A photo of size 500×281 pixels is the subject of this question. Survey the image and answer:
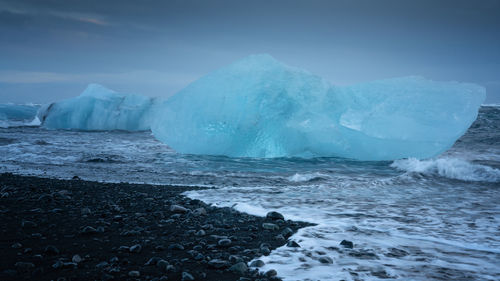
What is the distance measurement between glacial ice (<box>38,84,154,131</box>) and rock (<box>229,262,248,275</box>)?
19.8m

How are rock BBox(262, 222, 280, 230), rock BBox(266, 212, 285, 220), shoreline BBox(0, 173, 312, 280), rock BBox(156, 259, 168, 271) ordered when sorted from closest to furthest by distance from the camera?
shoreline BBox(0, 173, 312, 280) < rock BBox(156, 259, 168, 271) < rock BBox(262, 222, 280, 230) < rock BBox(266, 212, 285, 220)

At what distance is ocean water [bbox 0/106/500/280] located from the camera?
9.62 feet

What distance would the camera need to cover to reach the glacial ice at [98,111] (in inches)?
822

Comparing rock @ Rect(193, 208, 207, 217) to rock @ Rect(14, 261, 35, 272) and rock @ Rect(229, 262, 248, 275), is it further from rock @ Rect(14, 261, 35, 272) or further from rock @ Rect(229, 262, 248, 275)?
rock @ Rect(14, 261, 35, 272)

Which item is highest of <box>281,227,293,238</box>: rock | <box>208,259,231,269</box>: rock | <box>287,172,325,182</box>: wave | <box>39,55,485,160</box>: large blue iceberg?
<box>39,55,485,160</box>: large blue iceberg

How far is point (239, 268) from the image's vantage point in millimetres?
2643

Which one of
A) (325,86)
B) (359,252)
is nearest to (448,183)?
(325,86)

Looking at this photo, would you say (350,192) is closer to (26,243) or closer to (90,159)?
(26,243)

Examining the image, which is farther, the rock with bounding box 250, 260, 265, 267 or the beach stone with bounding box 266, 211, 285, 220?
the beach stone with bounding box 266, 211, 285, 220

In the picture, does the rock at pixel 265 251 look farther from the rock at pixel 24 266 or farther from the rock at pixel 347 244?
the rock at pixel 24 266

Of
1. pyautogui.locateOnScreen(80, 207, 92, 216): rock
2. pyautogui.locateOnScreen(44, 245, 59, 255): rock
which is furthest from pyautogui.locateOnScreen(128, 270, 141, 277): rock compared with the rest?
pyautogui.locateOnScreen(80, 207, 92, 216): rock

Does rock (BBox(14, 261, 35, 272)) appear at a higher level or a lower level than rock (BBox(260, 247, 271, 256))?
lower

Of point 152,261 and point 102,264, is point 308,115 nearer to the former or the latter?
point 152,261

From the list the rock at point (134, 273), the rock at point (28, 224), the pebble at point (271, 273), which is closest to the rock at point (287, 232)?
the pebble at point (271, 273)
